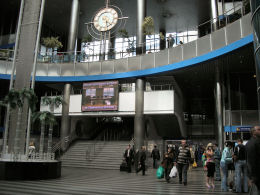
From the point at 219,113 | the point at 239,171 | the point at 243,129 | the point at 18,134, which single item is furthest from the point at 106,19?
the point at 239,171

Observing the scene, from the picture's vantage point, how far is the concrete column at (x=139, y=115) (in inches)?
898

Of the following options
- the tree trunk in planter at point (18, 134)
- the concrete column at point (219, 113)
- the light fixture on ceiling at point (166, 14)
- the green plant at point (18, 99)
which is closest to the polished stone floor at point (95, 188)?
the tree trunk in planter at point (18, 134)

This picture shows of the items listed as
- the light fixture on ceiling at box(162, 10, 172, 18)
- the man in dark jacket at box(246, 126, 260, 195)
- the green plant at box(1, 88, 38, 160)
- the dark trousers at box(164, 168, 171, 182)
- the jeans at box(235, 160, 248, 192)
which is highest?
the light fixture on ceiling at box(162, 10, 172, 18)

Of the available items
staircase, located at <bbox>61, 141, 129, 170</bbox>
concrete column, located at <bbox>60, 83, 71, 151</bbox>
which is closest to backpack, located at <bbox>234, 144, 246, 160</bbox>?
staircase, located at <bbox>61, 141, 129, 170</bbox>

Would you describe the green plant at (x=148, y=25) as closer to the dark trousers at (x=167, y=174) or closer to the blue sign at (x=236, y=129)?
the blue sign at (x=236, y=129)

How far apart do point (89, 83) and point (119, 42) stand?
12.0 meters

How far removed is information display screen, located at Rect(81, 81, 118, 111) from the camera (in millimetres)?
24656

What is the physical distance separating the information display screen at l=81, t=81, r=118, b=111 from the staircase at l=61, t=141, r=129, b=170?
10.7 ft

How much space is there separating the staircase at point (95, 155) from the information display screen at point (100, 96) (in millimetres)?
3271

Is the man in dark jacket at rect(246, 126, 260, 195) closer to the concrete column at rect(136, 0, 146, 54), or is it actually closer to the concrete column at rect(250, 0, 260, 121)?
the concrete column at rect(250, 0, 260, 121)

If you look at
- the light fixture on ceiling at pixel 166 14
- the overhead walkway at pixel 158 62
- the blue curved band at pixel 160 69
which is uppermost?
the light fixture on ceiling at pixel 166 14

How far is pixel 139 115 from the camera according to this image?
916 inches

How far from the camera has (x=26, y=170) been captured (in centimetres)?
1091

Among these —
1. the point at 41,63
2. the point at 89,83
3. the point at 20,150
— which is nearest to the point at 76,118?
the point at 89,83
